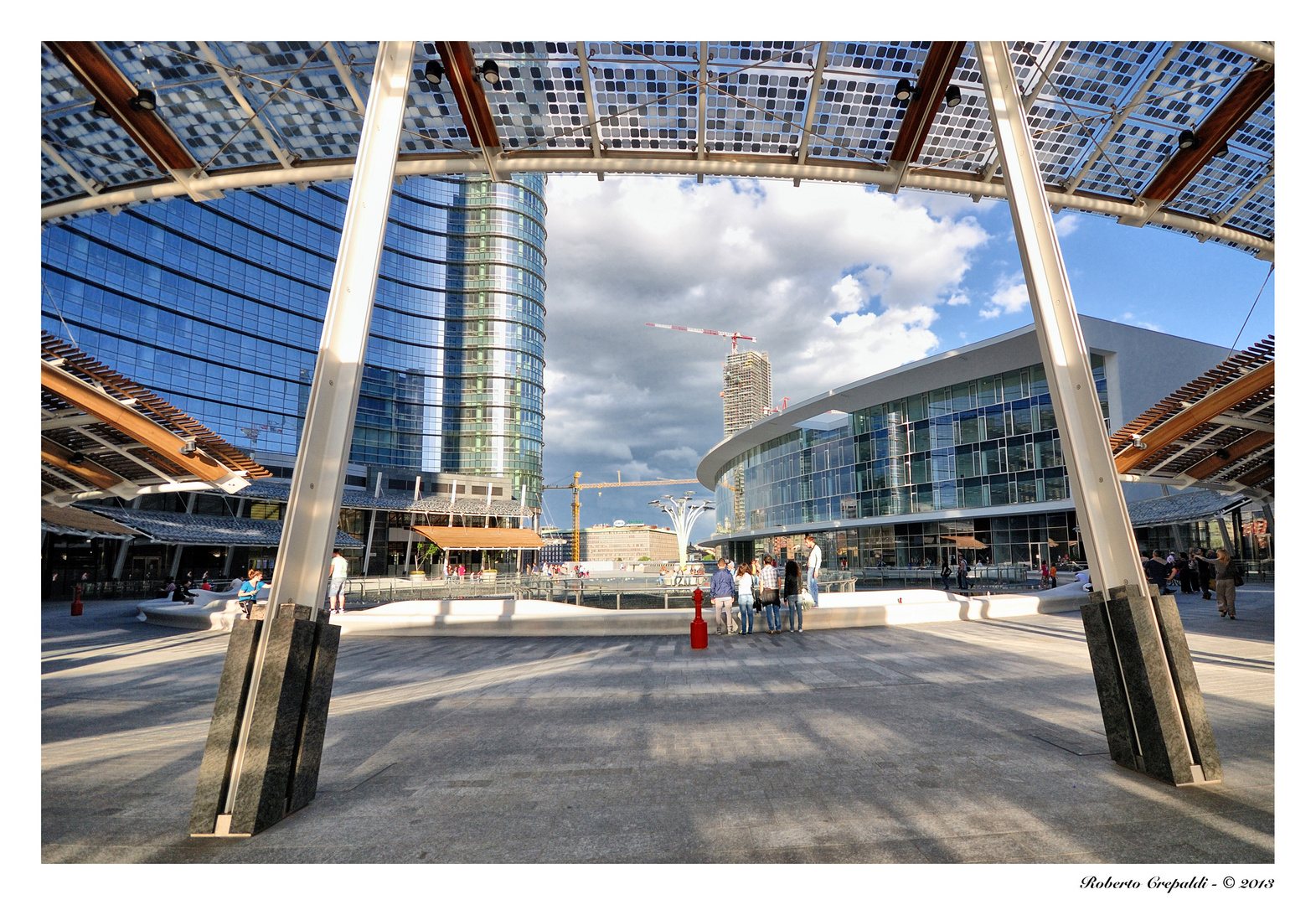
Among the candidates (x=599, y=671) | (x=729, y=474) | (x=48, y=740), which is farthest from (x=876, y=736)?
(x=729, y=474)

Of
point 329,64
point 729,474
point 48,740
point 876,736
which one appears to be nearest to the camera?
point 876,736

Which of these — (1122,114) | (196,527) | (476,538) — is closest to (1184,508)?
(1122,114)

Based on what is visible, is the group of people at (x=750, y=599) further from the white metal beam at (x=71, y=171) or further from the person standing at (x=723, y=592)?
the white metal beam at (x=71, y=171)

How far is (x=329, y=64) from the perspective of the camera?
6.45m

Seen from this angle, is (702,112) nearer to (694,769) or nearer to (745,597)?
(694,769)

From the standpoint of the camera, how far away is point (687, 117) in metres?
7.41

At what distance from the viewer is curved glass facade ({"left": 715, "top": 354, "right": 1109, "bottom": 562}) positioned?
39.6 meters
